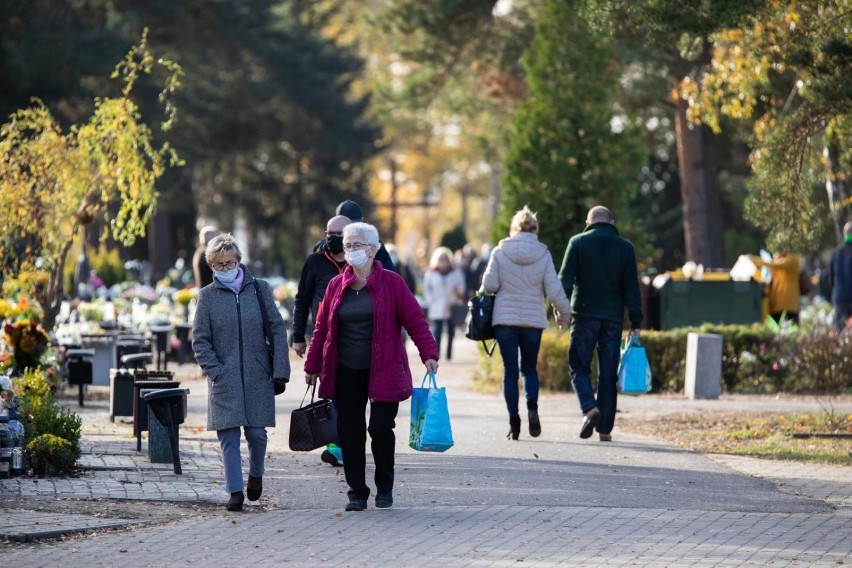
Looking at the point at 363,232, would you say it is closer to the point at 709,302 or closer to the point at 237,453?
the point at 237,453

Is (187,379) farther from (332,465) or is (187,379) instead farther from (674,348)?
(332,465)

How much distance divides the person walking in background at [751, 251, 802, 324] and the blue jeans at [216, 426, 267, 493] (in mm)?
13767

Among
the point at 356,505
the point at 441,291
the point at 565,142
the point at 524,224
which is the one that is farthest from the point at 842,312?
the point at 356,505

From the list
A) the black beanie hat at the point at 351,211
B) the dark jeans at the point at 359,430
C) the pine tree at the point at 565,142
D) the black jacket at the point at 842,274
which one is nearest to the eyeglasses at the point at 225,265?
the dark jeans at the point at 359,430

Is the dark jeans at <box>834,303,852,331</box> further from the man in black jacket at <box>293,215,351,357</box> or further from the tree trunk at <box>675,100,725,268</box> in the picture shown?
the man in black jacket at <box>293,215,351,357</box>

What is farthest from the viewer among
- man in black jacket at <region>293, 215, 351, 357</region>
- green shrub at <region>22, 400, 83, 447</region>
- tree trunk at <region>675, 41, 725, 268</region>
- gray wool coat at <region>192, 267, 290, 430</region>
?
tree trunk at <region>675, 41, 725, 268</region>

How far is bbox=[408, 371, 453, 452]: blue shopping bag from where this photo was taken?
372 inches

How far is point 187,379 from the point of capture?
67.5 feet

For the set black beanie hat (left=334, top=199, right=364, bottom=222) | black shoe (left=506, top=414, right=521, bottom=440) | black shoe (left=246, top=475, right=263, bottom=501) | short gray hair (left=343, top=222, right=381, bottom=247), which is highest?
black beanie hat (left=334, top=199, right=364, bottom=222)

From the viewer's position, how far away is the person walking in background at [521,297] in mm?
13047

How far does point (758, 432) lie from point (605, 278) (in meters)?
2.11

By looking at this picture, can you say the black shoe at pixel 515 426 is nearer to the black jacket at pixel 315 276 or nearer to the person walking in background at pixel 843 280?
the black jacket at pixel 315 276

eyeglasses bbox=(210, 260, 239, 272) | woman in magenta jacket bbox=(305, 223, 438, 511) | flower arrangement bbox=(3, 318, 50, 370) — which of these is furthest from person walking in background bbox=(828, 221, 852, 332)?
eyeglasses bbox=(210, 260, 239, 272)

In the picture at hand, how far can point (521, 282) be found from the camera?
13.1 meters
